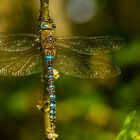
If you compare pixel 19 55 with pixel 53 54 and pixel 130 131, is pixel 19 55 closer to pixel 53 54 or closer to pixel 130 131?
pixel 53 54

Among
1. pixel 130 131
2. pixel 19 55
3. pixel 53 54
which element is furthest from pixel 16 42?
pixel 130 131

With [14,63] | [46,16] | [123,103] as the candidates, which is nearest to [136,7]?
[123,103]

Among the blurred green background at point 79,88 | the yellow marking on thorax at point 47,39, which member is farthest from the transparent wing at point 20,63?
the blurred green background at point 79,88

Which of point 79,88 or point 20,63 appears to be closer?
point 20,63

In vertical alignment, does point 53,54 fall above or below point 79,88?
above

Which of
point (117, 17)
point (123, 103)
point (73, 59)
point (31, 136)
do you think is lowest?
point (31, 136)

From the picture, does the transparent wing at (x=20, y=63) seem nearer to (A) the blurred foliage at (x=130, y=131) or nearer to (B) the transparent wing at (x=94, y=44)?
Answer: (B) the transparent wing at (x=94, y=44)

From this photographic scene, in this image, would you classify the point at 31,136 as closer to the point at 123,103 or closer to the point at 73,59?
the point at 123,103
